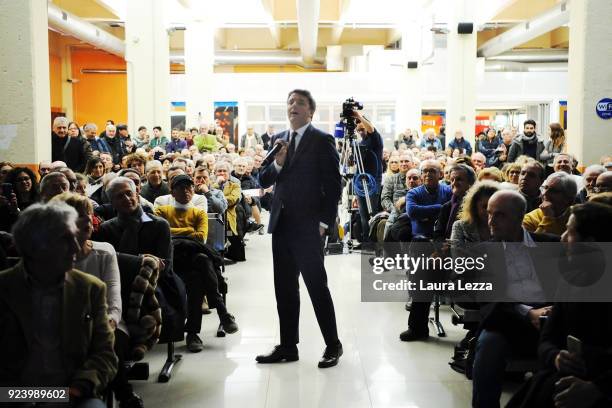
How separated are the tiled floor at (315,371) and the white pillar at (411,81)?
15970mm

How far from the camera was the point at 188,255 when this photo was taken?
5.12m

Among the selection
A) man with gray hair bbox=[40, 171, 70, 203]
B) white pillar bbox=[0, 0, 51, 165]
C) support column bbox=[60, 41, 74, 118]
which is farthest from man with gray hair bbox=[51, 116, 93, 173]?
support column bbox=[60, 41, 74, 118]

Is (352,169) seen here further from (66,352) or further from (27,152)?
(66,352)

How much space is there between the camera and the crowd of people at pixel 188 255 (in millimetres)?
2408

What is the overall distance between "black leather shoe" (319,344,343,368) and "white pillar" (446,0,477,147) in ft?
41.1

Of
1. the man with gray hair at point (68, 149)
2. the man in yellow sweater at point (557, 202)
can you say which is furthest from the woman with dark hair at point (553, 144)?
the man with gray hair at point (68, 149)

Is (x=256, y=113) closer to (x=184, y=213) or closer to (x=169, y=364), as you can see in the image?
(x=184, y=213)

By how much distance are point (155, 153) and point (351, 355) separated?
25.3 ft

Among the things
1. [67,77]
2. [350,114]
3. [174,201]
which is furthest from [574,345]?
[67,77]

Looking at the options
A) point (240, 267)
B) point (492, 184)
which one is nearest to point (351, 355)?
point (492, 184)

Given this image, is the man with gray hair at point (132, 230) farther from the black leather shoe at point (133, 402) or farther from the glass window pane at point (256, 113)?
the glass window pane at point (256, 113)

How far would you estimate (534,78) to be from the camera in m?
24.3

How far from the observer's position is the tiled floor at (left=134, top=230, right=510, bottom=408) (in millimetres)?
3920

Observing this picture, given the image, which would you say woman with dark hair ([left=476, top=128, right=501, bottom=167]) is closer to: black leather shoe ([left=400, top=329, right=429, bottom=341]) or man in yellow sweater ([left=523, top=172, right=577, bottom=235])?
black leather shoe ([left=400, top=329, right=429, bottom=341])
